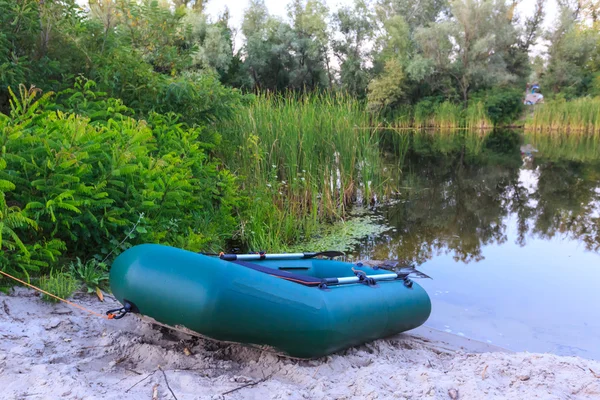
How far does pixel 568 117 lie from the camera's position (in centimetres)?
2153

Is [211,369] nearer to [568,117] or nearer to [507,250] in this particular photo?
[507,250]

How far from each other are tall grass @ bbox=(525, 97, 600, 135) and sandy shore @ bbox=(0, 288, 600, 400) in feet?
71.2

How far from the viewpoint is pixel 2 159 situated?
2.69 metres

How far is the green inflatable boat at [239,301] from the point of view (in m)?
2.15

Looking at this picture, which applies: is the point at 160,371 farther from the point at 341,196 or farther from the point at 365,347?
the point at 341,196

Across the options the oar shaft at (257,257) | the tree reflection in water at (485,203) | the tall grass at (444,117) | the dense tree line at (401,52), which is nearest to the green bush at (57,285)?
the oar shaft at (257,257)

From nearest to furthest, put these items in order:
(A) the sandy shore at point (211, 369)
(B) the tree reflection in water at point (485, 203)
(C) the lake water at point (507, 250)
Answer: (A) the sandy shore at point (211, 369), (C) the lake water at point (507, 250), (B) the tree reflection in water at point (485, 203)

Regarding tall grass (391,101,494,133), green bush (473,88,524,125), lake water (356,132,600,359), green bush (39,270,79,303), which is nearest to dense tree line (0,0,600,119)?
green bush (473,88,524,125)

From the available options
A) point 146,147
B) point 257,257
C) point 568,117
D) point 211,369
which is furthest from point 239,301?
point 568,117

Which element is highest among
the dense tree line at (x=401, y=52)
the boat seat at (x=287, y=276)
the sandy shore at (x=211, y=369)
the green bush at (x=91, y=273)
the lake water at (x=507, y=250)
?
the dense tree line at (x=401, y=52)

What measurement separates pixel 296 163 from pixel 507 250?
2634mm

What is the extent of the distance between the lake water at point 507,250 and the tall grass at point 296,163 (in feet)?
2.44

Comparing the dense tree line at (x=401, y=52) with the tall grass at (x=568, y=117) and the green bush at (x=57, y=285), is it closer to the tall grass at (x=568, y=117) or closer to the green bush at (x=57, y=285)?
the tall grass at (x=568, y=117)

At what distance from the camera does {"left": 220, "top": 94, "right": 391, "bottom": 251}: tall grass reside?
537cm
